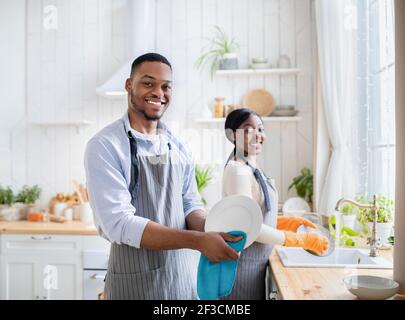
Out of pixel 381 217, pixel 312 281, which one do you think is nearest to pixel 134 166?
pixel 312 281

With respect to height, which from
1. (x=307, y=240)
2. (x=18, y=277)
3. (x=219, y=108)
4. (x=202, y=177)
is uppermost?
(x=219, y=108)

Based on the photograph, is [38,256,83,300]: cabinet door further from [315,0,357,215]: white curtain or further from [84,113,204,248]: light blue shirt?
[315,0,357,215]: white curtain

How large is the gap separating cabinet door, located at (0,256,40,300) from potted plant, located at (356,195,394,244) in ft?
2.27

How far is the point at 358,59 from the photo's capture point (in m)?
0.85

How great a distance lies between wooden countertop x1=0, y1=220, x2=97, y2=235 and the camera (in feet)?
2.65

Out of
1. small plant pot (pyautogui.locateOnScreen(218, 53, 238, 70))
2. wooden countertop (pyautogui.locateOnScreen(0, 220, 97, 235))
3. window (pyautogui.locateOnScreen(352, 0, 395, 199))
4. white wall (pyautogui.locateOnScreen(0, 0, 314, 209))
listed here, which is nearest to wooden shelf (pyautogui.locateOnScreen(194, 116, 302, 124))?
white wall (pyautogui.locateOnScreen(0, 0, 314, 209))

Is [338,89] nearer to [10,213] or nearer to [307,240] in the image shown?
Result: [307,240]

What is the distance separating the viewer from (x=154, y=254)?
58 cm

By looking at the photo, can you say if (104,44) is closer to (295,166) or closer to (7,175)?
(7,175)

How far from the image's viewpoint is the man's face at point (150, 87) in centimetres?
52

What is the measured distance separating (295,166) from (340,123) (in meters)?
0.19

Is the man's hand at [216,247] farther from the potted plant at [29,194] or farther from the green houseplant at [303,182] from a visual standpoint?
the potted plant at [29,194]

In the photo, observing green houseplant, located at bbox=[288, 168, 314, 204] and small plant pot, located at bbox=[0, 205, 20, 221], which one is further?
small plant pot, located at bbox=[0, 205, 20, 221]

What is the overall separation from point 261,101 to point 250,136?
0.37 feet
